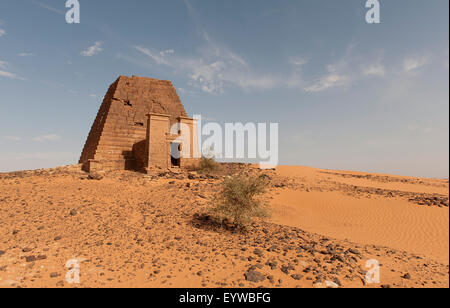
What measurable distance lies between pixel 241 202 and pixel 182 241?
2033 mm

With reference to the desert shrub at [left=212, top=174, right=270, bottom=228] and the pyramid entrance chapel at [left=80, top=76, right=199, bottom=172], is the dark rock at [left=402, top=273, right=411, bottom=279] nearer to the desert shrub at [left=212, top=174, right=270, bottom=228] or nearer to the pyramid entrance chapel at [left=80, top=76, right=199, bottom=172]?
the desert shrub at [left=212, top=174, right=270, bottom=228]

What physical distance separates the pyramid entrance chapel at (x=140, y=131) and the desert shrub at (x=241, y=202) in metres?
7.13

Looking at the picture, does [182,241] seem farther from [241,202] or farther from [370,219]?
[370,219]

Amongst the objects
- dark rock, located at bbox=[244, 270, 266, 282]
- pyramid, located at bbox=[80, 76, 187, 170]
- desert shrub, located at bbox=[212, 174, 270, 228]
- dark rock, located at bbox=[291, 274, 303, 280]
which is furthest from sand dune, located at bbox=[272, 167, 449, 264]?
pyramid, located at bbox=[80, 76, 187, 170]

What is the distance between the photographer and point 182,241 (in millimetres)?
5273

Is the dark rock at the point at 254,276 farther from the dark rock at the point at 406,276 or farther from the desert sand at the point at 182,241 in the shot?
the dark rock at the point at 406,276

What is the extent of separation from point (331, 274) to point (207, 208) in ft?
14.4

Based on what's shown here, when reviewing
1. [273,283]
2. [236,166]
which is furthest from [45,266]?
[236,166]

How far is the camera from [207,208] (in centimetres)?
768

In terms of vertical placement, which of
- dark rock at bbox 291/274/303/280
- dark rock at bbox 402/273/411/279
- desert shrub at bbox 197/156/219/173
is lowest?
dark rock at bbox 402/273/411/279

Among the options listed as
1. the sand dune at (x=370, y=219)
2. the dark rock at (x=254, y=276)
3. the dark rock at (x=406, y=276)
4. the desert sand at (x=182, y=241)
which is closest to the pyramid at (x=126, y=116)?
the desert sand at (x=182, y=241)

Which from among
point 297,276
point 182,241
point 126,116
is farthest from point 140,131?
point 297,276

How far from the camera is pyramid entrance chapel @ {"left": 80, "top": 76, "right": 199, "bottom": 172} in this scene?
12984 millimetres

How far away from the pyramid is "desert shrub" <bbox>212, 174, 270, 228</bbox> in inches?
363
